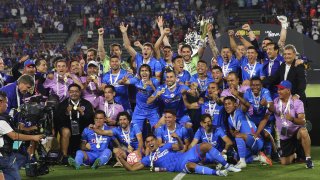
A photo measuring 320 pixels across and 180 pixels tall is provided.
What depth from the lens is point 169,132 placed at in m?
8.62

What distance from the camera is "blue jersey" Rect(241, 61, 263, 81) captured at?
9312 millimetres

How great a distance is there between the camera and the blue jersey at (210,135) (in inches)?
339

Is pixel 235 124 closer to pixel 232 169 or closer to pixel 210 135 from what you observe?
pixel 210 135

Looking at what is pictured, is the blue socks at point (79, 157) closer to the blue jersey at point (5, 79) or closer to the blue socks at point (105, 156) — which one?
the blue socks at point (105, 156)

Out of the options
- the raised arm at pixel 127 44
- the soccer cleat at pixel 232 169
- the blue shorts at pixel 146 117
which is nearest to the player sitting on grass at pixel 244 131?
the soccer cleat at pixel 232 169

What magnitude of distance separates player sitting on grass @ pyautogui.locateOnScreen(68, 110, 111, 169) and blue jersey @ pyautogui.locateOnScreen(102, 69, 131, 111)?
0.71 meters

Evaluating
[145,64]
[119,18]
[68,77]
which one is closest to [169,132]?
[145,64]

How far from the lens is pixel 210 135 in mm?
8617

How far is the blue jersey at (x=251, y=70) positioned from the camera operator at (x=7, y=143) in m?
4.26

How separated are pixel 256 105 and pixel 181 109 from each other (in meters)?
1.16

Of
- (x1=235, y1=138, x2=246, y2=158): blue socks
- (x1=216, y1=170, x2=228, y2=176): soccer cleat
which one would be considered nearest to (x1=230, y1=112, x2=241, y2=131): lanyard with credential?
(x1=235, y1=138, x2=246, y2=158): blue socks

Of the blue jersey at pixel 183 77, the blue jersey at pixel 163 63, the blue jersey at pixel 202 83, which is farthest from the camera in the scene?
the blue jersey at pixel 163 63

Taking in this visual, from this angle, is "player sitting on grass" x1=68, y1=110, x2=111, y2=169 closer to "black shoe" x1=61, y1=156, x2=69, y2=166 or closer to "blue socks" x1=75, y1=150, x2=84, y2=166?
"blue socks" x1=75, y1=150, x2=84, y2=166

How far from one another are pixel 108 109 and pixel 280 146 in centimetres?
270
